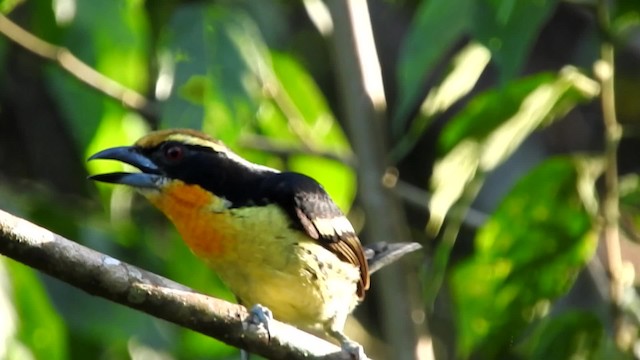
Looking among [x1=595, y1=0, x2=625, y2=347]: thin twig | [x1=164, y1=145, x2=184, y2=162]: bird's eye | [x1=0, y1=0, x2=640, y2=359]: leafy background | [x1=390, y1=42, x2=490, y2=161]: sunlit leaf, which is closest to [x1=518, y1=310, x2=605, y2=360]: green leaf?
[x1=0, y1=0, x2=640, y2=359]: leafy background

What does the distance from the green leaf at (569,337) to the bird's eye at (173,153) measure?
1164mm

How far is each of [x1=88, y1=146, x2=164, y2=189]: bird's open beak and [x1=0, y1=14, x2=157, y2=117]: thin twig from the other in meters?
0.40

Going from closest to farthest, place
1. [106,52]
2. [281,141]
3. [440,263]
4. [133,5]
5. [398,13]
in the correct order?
[440,263] < [133,5] < [106,52] < [281,141] < [398,13]

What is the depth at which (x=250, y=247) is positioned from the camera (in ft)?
12.7

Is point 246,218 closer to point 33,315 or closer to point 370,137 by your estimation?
point 33,315

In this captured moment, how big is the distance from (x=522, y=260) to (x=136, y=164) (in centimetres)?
113

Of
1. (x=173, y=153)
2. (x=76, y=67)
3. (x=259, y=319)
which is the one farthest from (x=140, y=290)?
(x=76, y=67)

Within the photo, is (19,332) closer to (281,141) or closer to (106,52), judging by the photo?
(106,52)

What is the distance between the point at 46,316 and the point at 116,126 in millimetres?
826

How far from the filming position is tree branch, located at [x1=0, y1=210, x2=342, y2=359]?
8.63ft

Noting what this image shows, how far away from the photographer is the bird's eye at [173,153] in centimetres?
398

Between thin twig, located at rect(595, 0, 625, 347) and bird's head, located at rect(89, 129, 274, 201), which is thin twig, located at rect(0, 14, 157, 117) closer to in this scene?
bird's head, located at rect(89, 129, 274, 201)

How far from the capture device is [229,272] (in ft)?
13.0

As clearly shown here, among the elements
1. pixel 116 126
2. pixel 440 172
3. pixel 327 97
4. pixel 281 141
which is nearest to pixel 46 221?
pixel 116 126
